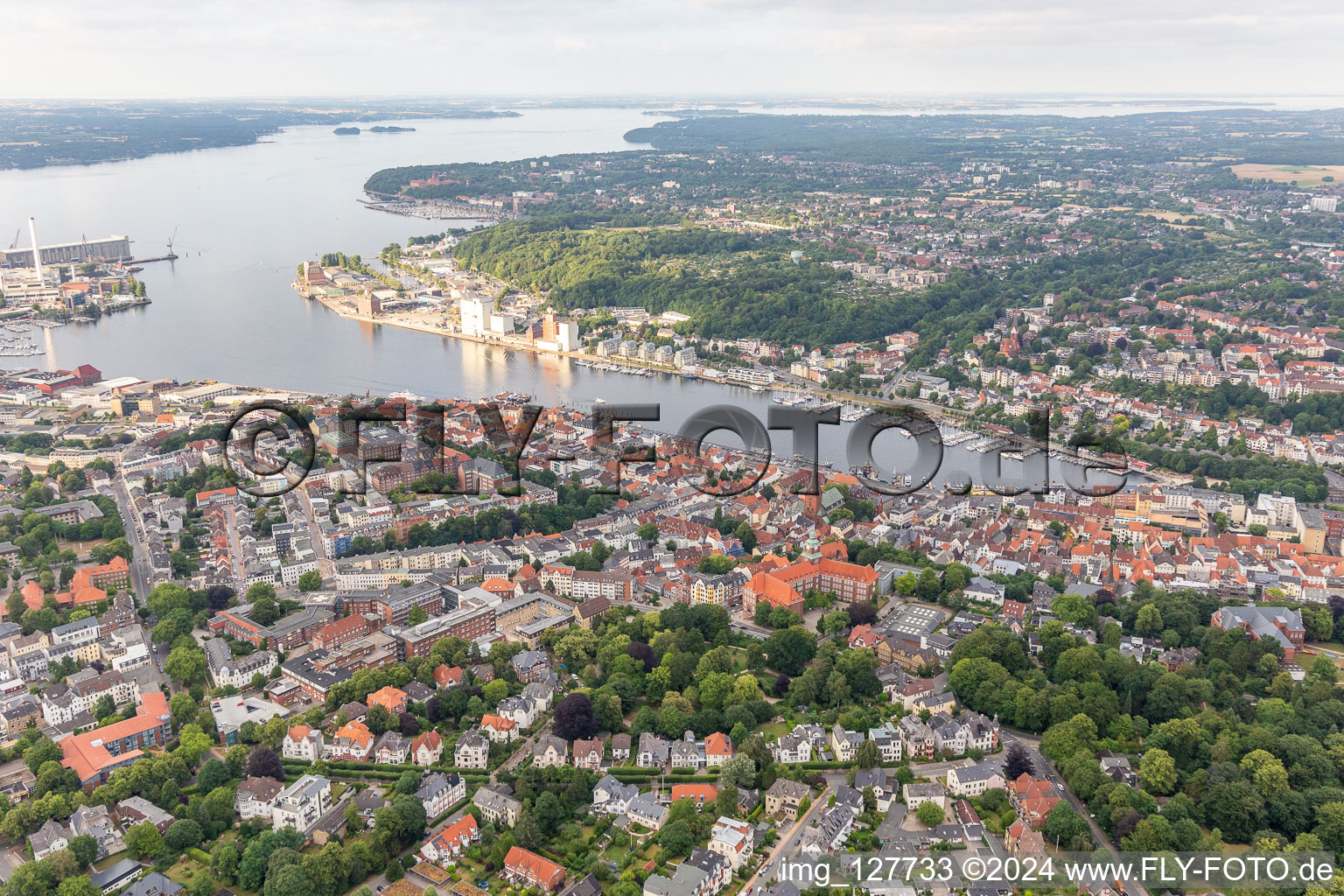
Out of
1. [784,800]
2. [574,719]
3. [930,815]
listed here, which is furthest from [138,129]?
[930,815]

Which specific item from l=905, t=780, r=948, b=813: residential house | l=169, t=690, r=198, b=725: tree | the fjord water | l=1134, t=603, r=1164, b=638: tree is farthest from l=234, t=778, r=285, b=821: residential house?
the fjord water

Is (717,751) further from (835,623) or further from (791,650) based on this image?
(835,623)

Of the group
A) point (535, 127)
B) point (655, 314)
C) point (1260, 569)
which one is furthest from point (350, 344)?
point (535, 127)

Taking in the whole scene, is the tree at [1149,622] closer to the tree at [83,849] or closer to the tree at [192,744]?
the tree at [192,744]

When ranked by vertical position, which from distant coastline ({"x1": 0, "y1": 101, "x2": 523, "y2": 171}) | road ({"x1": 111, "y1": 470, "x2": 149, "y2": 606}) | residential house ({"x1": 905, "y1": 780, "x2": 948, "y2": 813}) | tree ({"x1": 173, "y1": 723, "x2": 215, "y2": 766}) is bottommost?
residential house ({"x1": 905, "y1": 780, "x2": 948, "y2": 813})

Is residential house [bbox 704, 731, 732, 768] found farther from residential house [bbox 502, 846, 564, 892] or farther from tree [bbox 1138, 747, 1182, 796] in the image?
tree [bbox 1138, 747, 1182, 796]

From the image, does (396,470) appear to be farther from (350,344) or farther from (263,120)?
(263,120)

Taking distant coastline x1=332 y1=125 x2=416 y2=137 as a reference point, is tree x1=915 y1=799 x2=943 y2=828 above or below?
below

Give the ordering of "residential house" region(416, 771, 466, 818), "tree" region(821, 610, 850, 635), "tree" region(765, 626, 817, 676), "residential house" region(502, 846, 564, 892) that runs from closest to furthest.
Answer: "residential house" region(502, 846, 564, 892)
"residential house" region(416, 771, 466, 818)
"tree" region(765, 626, 817, 676)
"tree" region(821, 610, 850, 635)
